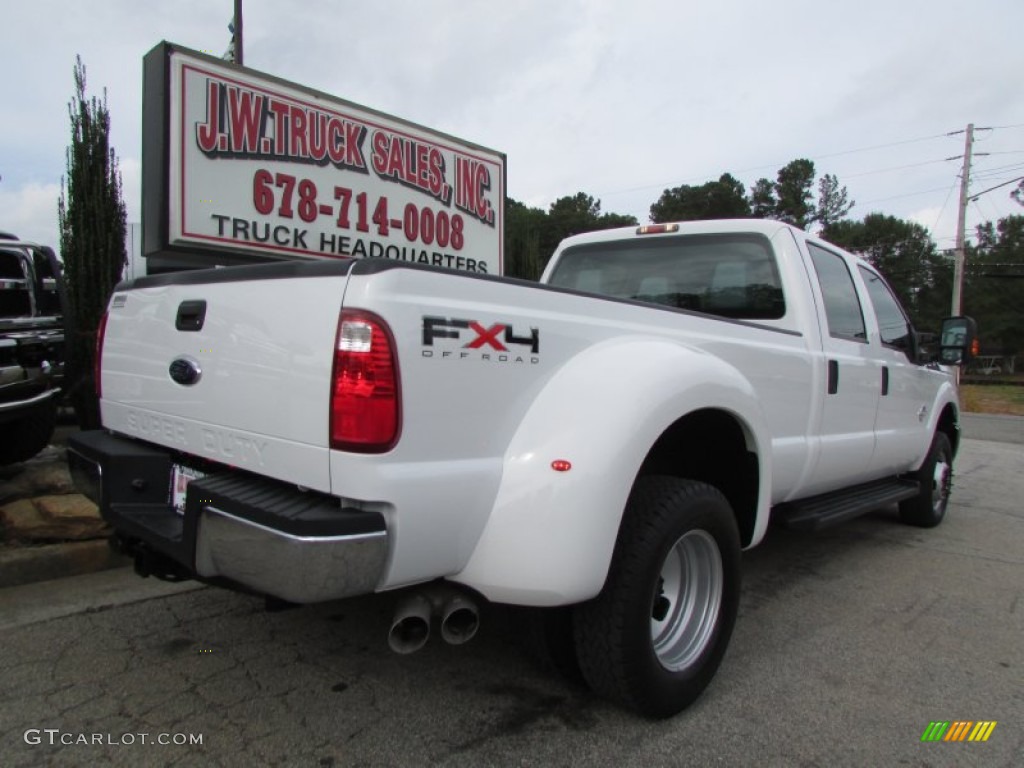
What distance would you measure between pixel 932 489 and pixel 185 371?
530 cm

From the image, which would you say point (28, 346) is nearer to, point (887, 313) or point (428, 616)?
point (428, 616)

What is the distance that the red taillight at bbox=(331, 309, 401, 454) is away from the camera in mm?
1838

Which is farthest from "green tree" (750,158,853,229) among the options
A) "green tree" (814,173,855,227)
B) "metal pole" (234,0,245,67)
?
"metal pole" (234,0,245,67)

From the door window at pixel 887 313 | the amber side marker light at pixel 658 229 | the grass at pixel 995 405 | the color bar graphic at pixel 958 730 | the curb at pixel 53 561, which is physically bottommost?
the grass at pixel 995 405

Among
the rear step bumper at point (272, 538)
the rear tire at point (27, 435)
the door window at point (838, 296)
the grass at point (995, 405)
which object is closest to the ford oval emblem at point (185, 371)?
the rear step bumper at point (272, 538)

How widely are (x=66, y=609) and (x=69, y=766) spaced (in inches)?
56.4

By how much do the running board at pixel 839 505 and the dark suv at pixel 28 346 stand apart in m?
4.21

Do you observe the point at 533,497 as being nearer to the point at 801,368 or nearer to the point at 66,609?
the point at 801,368

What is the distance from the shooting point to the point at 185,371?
7.63 ft

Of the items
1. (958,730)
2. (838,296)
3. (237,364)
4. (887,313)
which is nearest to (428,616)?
(237,364)

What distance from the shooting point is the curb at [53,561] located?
11.8 ft

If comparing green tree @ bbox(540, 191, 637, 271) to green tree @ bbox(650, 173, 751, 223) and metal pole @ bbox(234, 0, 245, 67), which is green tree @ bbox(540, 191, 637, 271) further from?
metal pole @ bbox(234, 0, 245, 67)

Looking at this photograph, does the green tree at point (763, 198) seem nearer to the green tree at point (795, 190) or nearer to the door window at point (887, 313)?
the green tree at point (795, 190)
